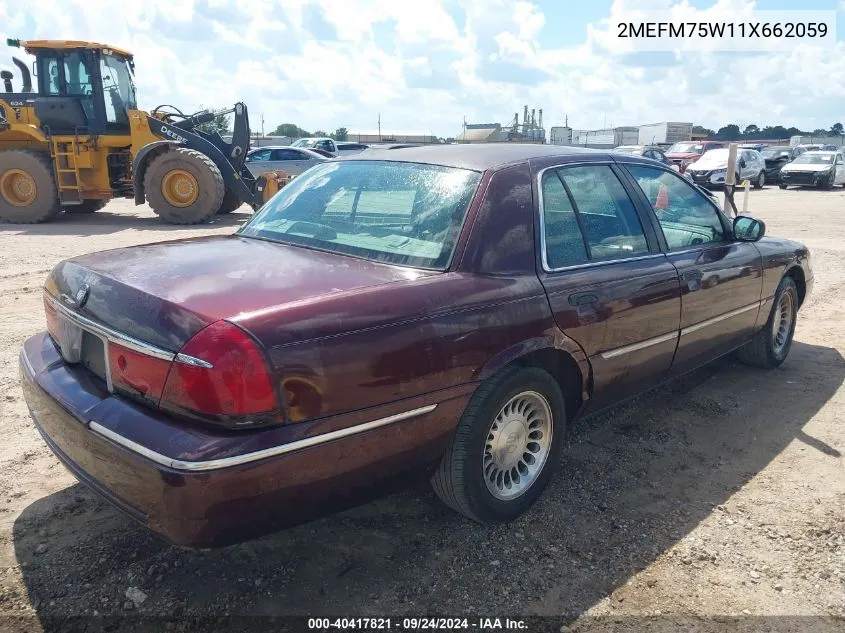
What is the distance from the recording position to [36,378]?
274cm

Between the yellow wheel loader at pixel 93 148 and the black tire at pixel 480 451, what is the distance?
10984mm

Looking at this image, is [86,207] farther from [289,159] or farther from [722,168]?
[722,168]

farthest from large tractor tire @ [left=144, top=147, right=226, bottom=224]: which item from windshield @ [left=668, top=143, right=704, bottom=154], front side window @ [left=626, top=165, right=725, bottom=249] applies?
windshield @ [left=668, top=143, right=704, bottom=154]

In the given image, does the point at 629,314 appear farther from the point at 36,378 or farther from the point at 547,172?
the point at 36,378

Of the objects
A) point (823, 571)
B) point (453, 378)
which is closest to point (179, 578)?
point (453, 378)

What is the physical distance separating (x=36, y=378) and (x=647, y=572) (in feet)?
8.45

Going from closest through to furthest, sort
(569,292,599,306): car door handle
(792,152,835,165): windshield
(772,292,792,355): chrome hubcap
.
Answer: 1. (569,292,599,306): car door handle
2. (772,292,792,355): chrome hubcap
3. (792,152,835,165): windshield

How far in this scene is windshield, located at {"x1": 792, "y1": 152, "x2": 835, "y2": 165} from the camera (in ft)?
81.8

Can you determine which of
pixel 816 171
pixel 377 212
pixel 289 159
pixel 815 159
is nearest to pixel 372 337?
pixel 377 212

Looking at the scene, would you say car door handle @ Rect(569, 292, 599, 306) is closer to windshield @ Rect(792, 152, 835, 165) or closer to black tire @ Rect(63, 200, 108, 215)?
black tire @ Rect(63, 200, 108, 215)

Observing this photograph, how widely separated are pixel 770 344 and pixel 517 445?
2.89 meters

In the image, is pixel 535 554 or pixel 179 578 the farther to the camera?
pixel 535 554

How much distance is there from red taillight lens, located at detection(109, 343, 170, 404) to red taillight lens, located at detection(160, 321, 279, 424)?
0.10 meters

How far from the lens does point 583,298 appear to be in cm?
307
